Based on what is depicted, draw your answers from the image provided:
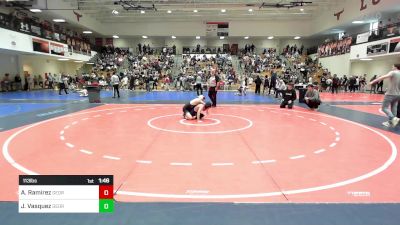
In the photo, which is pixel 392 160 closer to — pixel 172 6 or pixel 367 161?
pixel 367 161

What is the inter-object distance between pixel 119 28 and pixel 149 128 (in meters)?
38.8

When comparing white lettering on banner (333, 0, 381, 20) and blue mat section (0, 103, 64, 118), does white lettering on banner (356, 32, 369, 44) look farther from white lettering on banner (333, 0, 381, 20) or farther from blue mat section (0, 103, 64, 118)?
blue mat section (0, 103, 64, 118)

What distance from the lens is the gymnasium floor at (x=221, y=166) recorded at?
3.33 metres

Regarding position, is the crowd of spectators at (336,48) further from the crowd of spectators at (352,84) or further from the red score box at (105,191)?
the red score box at (105,191)

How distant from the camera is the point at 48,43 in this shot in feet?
93.0

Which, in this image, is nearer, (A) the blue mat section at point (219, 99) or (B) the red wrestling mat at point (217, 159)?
(B) the red wrestling mat at point (217, 159)

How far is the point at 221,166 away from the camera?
16.2ft

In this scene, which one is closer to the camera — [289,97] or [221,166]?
[221,166]

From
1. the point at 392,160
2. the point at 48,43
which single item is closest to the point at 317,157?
the point at 392,160

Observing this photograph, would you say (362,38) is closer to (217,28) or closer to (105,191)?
(217,28)


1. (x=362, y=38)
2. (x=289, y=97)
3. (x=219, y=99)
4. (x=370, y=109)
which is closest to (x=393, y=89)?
(x=370, y=109)

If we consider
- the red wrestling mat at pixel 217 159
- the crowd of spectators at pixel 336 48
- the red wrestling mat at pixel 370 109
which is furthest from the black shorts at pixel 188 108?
the crowd of spectators at pixel 336 48

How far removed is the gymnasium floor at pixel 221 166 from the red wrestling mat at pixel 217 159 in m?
0.02

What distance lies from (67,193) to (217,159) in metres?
3.53
